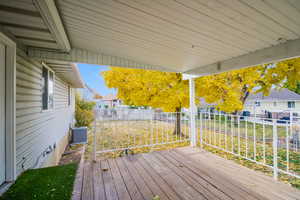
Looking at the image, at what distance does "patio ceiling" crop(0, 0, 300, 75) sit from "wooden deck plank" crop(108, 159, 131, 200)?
2.32 meters

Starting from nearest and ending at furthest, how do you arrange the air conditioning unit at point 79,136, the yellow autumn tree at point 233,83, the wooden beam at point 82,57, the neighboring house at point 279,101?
the wooden beam at point 82,57, the yellow autumn tree at point 233,83, the air conditioning unit at point 79,136, the neighboring house at point 279,101

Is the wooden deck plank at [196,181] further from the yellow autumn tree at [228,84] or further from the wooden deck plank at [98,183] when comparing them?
the yellow autumn tree at [228,84]

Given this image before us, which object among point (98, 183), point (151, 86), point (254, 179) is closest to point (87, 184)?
point (98, 183)

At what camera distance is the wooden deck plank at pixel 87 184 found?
187 cm

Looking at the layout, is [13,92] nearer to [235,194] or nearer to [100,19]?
[100,19]

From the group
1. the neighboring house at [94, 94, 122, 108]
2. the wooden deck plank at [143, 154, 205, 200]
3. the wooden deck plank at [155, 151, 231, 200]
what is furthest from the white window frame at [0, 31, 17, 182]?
the neighboring house at [94, 94, 122, 108]

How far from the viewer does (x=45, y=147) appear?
10.7 ft

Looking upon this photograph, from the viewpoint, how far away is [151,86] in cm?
502

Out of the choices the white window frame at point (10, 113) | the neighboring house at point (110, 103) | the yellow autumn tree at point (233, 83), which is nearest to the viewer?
the white window frame at point (10, 113)

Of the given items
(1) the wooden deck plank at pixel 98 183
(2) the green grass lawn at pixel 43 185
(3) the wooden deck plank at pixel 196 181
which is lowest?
(3) the wooden deck plank at pixel 196 181

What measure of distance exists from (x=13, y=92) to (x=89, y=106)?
9.36 metres

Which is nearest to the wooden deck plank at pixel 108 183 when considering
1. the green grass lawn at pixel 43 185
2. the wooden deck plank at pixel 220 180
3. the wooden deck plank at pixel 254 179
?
the green grass lawn at pixel 43 185

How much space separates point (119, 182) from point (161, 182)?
70 cm

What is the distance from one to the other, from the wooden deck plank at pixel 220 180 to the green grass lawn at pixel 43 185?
7.04 feet
